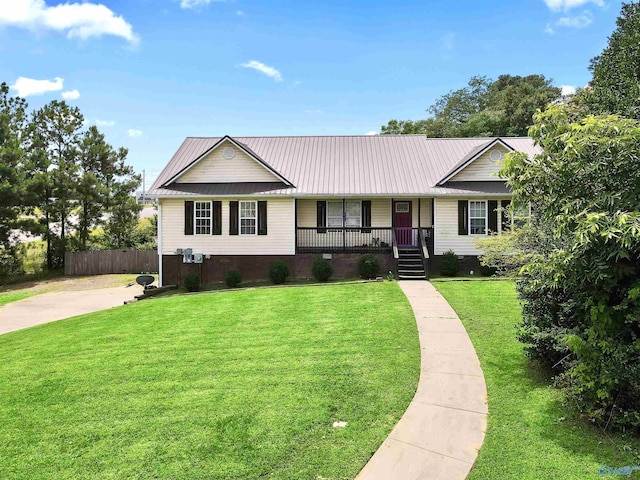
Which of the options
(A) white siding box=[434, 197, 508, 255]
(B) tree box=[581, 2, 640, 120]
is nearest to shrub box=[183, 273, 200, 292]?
(A) white siding box=[434, 197, 508, 255]

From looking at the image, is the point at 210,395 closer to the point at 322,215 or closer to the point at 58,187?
the point at 322,215

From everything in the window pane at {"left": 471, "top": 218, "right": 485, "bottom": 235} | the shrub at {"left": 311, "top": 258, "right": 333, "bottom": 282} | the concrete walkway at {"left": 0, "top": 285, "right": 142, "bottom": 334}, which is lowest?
the concrete walkway at {"left": 0, "top": 285, "right": 142, "bottom": 334}

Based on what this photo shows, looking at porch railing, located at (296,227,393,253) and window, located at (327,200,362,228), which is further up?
window, located at (327,200,362,228)

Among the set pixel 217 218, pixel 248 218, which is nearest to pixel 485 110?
pixel 248 218

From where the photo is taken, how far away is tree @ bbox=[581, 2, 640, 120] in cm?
598

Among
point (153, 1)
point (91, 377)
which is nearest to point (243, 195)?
point (153, 1)

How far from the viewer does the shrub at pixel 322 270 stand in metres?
17.2

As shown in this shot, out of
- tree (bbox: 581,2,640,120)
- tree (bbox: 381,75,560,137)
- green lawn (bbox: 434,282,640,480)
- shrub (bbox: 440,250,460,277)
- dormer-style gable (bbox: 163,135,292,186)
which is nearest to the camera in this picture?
green lawn (bbox: 434,282,640,480)

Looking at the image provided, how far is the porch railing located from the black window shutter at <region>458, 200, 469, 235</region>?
3076mm

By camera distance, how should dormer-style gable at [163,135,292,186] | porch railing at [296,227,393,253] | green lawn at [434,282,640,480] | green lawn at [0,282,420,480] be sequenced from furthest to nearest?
dormer-style gable at [163,135,292,186] → porch railing at [296,227,393,253] → green lawn at [0,282,420,480] → green lawn at [434,282,640,480]

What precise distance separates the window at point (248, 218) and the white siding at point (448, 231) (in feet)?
27.3

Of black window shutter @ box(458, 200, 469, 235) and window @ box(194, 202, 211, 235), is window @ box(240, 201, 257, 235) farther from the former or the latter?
black window shutter @ box(458, 200, 469, 235)

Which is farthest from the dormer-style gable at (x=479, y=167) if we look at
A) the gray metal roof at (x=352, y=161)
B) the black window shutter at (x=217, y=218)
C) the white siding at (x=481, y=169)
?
the black window shutter at (x=217, y=218)

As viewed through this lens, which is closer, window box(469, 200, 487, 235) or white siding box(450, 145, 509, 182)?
window box(469, 200, 487, 235)
